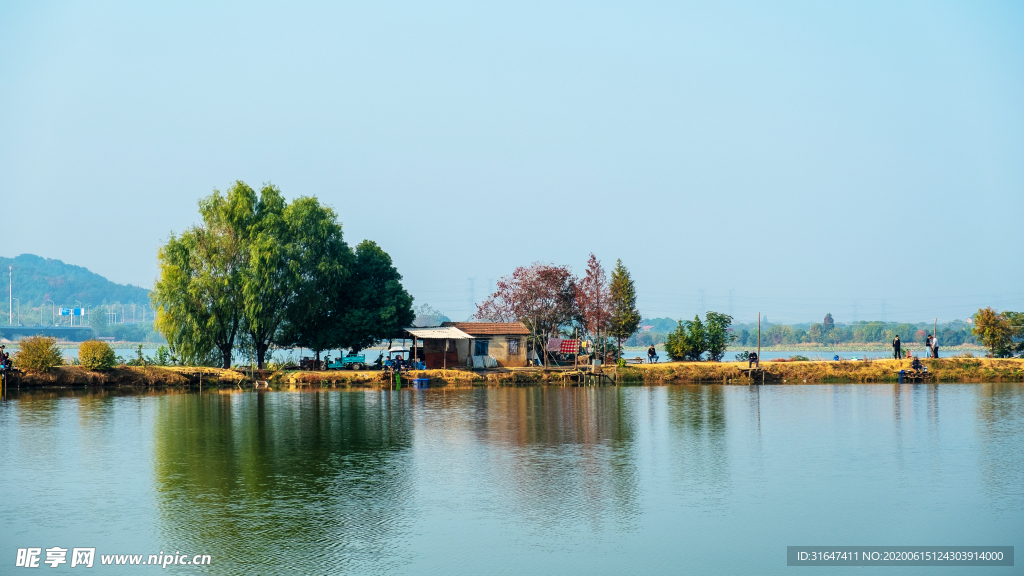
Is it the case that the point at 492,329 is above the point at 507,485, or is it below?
above

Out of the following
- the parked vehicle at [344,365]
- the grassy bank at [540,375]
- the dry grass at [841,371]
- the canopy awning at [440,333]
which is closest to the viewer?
the grassy bank at [540,375]

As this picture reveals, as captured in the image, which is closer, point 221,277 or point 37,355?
point 37,355

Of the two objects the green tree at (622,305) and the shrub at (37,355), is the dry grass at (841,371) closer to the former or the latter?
the green tree at (622,305)

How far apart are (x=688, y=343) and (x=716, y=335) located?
6.84 feet

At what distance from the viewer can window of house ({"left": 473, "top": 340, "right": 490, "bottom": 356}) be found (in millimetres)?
60950

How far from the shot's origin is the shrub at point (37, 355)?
5184cm

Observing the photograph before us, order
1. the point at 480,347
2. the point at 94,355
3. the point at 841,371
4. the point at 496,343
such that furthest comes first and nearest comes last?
the point at 496,343
the point at 480,347
the point at 841,371
the point at 94,355

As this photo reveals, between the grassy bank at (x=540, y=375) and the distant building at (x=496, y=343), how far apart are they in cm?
374

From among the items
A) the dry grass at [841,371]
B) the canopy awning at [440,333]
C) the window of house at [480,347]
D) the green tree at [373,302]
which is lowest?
the dry grass at [841,371]

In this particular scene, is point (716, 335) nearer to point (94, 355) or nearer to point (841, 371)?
point (841, 371)

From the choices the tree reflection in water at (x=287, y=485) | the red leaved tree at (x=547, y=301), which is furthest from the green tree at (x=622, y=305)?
the tree reflection in water at (x=287, y=485)

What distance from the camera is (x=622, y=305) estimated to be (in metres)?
65.3

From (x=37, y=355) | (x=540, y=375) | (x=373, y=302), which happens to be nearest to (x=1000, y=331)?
(x=540, y=375)

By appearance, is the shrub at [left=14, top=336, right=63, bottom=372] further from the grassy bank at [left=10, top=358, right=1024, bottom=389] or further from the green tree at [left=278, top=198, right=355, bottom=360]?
the green tree at [left=278, top=198, right=355, bottom=360]
